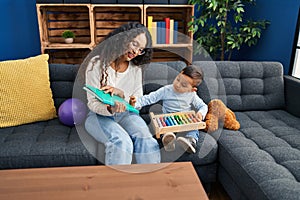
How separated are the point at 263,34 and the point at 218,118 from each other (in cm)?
135

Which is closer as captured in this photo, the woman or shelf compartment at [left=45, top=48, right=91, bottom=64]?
the woman

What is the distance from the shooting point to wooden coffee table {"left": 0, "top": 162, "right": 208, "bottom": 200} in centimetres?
88

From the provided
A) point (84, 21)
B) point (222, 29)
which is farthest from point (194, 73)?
point (84, 21)

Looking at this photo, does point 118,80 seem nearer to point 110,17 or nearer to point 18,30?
point 110,17

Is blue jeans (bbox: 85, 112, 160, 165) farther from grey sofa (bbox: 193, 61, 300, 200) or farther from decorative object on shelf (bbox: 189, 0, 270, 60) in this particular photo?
decorative object on shelf (bbox: 189, 0, 270, 60)

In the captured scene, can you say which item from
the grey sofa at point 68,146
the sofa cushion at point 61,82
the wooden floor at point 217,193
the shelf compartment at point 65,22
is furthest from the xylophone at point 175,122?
the shelf compartment at point 65,22

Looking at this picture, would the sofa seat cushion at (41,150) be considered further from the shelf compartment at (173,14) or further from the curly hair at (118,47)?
the shelf compartment at (173,14)

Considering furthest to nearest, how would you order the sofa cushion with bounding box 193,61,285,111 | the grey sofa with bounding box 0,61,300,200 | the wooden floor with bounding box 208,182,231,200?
the sofa cushion with bounding box 193,61,285,111 → the wooden floor with bounding box 208,182,231,200 → the grey sofa with bounding box 0,61,300,200

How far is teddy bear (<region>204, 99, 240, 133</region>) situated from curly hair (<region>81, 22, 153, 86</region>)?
54cm

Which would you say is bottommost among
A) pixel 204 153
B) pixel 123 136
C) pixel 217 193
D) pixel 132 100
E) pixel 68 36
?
pixel 217 193

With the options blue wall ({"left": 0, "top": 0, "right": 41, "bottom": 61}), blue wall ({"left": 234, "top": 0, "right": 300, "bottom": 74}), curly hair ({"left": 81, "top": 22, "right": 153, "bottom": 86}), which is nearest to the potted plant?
blue wall ({"left": 0, "top": 0, "right": 41, "bottom": 61})

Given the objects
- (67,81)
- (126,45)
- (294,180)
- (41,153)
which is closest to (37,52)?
(67,81)

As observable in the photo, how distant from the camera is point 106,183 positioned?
937 millimetres

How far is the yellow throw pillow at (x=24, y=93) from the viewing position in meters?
1.42
